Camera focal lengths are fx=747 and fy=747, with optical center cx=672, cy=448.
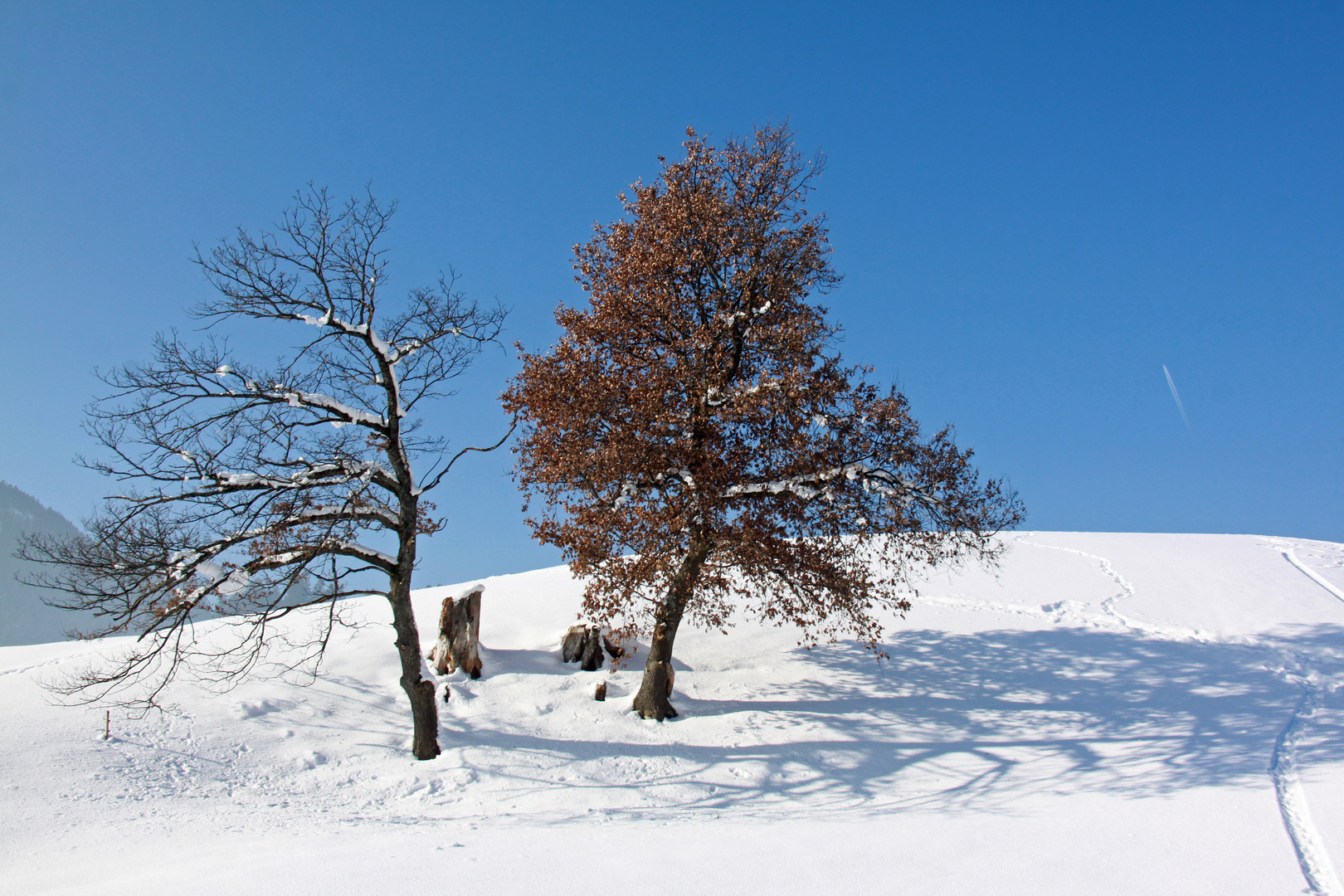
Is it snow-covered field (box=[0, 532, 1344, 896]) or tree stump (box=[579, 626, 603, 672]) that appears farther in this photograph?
tree stump (box=[579, 626, 603, 672])

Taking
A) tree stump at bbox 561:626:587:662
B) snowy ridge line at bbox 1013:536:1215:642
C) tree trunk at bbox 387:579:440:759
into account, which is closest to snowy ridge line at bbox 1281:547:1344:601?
snowy ridge line at bbox 1013:536:1215:642

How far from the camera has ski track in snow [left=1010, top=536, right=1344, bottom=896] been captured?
908 cm

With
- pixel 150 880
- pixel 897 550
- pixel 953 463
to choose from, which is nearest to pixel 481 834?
pixel 150 880

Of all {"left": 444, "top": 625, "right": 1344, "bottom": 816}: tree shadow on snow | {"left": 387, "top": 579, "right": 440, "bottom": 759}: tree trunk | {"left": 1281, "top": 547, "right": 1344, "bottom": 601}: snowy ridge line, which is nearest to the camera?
{"left": 444, "top": 625, "right": 1344, "bottom": 816}: tree shadow on snow

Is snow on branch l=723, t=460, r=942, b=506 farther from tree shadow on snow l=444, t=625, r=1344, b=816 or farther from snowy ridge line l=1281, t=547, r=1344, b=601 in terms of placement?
snowy ridge line l=1281, t=547, r=1344, b=601

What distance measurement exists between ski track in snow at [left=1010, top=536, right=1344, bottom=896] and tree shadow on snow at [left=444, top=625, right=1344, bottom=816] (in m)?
0.23

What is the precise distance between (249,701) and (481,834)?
26.1 feet

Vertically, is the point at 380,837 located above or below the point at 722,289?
below

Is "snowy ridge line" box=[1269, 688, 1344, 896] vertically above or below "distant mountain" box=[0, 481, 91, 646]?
below

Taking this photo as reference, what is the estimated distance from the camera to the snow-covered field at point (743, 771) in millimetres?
8383

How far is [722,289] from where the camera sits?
51.3 ft

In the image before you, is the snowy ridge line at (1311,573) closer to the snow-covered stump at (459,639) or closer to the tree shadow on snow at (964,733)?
the tree shadow on snow at (964,733)

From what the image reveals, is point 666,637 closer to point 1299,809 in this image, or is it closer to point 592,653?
point 592,653

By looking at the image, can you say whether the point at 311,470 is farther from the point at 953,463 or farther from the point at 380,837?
the point at 953,463
